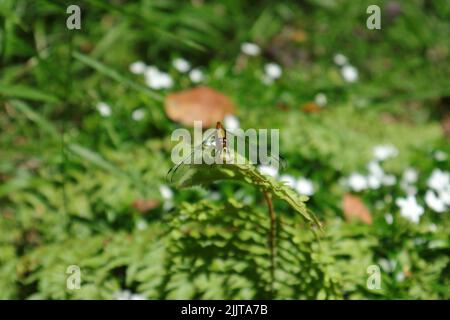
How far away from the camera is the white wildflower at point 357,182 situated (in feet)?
7.96

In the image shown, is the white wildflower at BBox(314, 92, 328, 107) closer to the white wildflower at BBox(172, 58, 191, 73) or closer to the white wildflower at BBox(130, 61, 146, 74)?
Answer: the white wildflower at BBox(172, 58, 191, 73)

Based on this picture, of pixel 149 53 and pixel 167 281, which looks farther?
pixel 149 53

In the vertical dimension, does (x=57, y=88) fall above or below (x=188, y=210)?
above

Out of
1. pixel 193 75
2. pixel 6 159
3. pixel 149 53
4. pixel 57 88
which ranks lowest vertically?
Result: pixel 6 159

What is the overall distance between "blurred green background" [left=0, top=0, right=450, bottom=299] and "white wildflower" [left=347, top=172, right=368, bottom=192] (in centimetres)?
1

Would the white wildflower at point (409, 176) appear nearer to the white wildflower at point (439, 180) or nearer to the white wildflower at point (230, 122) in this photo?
the white wildflower at point (439, 180)

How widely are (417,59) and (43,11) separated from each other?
7.66 feet

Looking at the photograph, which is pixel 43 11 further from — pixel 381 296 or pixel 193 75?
pixel 381 296

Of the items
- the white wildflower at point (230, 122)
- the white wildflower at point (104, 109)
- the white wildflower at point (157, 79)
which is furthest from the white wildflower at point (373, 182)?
the white wildflower at point (104, 109)

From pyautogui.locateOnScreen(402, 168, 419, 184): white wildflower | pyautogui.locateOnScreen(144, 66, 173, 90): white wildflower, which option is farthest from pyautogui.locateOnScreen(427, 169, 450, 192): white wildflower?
pyautogui.locateOnScreen(144, 66, 173, 90): white wildflower

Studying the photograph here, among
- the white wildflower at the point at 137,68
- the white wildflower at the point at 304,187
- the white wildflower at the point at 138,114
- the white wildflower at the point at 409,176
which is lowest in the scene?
the white wildflower at the point at 304,187

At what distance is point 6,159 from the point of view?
243 centimetres

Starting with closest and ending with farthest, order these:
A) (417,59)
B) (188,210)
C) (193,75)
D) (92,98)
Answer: (188,210), (92,98), (193,75), (417,59)
